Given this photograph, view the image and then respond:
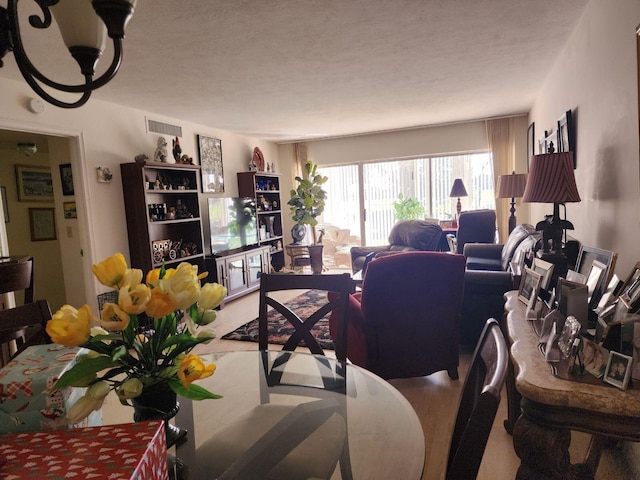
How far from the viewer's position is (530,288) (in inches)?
75.4

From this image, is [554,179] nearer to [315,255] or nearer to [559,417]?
[559,417]

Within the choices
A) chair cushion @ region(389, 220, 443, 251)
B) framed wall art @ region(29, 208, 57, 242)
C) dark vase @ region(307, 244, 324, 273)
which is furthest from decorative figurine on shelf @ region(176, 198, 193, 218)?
chair cushion @ region(389, 220, 443, 251)

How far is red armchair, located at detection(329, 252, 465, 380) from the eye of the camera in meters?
2.34

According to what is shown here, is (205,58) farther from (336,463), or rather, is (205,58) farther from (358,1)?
(336,463)

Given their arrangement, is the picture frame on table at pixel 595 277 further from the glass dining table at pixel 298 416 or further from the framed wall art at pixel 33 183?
the framed wall art at pixel 33 183

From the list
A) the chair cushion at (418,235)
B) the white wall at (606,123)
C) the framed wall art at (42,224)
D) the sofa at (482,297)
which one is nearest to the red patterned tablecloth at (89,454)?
the white wall at (606,123)

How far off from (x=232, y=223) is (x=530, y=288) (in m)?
4.54

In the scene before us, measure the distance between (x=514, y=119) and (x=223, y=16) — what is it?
16.8 ft

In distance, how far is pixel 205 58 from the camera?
3.05 metres

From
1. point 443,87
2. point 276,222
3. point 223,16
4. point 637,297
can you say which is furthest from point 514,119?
point 637,297

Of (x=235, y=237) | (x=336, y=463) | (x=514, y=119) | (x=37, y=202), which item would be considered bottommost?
(x=336, y=463)

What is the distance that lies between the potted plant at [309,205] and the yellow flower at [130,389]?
6066mm

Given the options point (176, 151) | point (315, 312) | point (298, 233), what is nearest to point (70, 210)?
point (176, 151)

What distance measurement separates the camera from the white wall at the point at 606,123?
1812 millimetres
